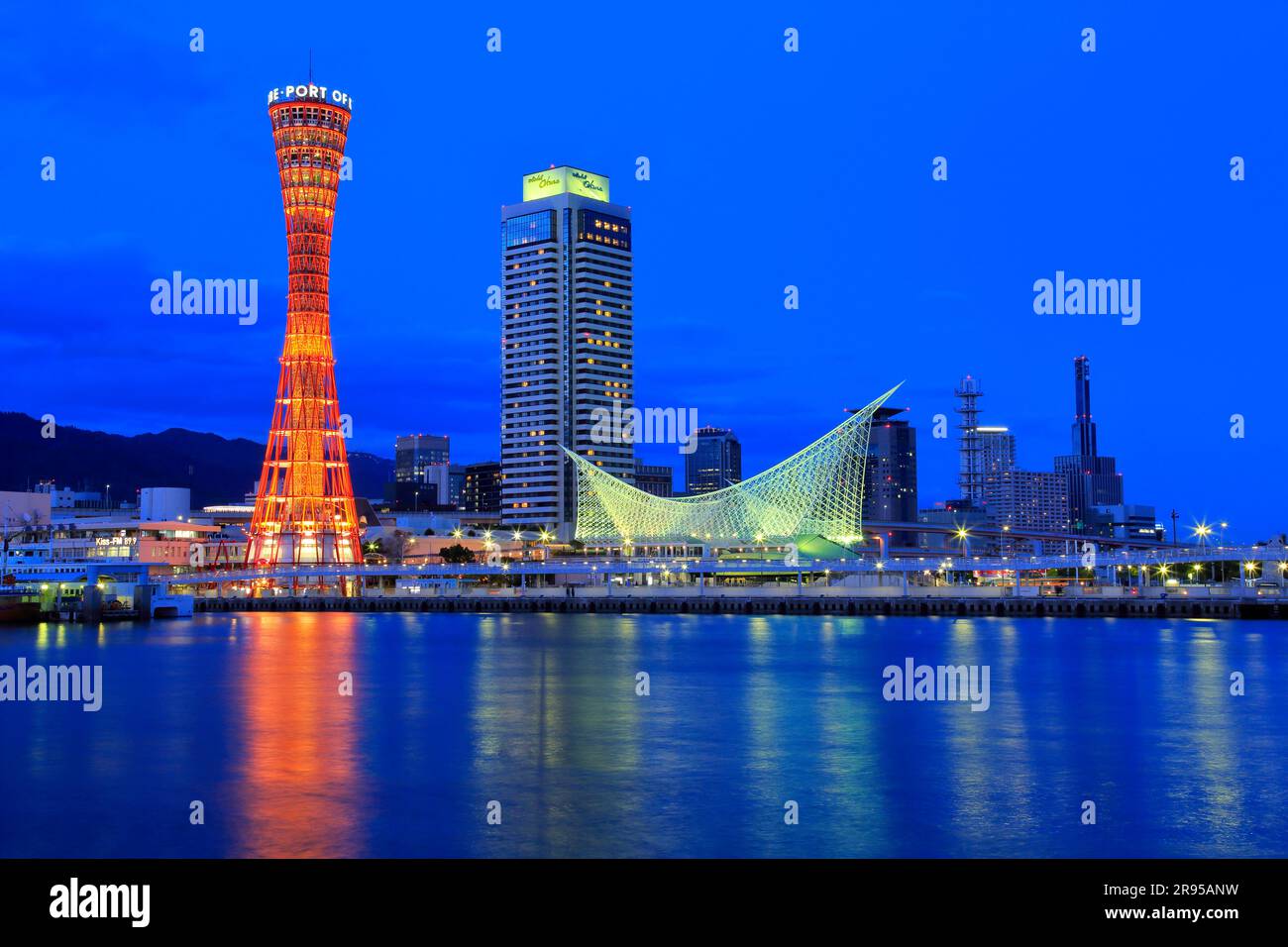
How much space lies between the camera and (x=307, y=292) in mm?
91312

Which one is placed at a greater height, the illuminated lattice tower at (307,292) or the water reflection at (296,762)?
the illuminated lattice tower at (307,292)

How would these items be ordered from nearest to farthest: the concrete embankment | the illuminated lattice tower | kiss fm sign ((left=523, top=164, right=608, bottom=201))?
the concrete embankment → the illuminated lattice tower → kiss fm sign ((left=523, top=164, right=608, bottom=201))

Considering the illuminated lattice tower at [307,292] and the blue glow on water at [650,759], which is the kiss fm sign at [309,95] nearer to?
the illuminated lattice tower at [307,292]

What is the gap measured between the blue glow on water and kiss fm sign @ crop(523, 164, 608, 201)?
384 ft

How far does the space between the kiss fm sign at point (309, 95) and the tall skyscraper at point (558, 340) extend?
61.7 meters

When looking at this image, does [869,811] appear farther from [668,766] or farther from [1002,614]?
[1002,614]

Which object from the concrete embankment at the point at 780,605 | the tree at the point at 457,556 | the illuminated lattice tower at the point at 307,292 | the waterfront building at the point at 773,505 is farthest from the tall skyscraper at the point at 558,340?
the illuminated lattice tower at the point at 307,292

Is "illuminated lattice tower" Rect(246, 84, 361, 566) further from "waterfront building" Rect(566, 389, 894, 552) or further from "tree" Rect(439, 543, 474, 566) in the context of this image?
"waterfront building" Rect(566, 389, 894, 552)

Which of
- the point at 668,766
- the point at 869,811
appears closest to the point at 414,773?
the point at 668,766

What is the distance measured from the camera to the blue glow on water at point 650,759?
18172mm

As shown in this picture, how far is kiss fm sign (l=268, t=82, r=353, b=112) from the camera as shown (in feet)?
302

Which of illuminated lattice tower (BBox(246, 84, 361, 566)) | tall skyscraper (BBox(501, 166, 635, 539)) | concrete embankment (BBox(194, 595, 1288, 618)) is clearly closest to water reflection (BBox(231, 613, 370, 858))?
concrete embankment (BBox(194, 595, 1288, 618))
